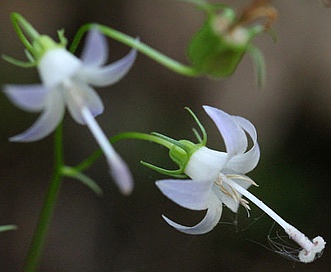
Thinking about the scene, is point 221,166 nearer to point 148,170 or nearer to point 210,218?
point 210,218

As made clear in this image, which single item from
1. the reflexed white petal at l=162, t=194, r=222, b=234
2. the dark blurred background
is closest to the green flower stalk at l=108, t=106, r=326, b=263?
the reflexed white petal at l=162, t=194, r=222, b=234

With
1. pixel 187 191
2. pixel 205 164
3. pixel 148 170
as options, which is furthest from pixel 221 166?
pixel 148 170

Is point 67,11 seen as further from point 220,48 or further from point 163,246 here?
point 220,48

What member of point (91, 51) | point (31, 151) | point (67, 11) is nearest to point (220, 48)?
point (91, 51)

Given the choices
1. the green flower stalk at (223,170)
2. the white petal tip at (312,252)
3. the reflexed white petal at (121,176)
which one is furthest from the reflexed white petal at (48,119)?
the white petal tip at (312,252)

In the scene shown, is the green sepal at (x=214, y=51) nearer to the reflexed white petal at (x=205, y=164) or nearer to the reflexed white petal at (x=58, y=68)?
the reflexed white petal at (x=58, y=68)

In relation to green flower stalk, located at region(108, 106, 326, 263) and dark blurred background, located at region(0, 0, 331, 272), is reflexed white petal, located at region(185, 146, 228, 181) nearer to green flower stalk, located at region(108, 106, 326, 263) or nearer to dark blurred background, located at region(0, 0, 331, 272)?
green flower stalk, located at region(108, 106, 326, 263)
